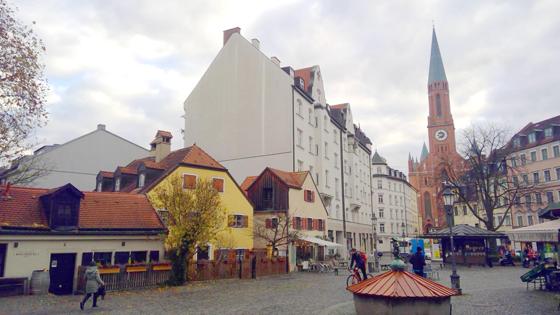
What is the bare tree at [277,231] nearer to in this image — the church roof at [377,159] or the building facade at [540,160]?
the building facade at [540,160]

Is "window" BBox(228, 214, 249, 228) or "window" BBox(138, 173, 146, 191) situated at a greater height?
"window" BBox(138, 173, 146, 191)

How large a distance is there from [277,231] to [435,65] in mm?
105313

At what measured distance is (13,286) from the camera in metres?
20.6

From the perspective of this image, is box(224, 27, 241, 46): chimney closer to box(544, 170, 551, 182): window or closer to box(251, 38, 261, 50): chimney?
box(251, 38, 261, 50): chimney

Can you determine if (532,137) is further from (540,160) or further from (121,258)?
(121,258)

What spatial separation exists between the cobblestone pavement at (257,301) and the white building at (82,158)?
844 inches

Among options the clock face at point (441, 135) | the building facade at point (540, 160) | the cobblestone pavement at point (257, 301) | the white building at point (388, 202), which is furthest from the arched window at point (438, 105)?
the cobblestone pavement at point (257, 301)

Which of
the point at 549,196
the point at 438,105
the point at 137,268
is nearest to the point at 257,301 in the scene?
the point at 137,268

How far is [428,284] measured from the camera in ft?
38.0

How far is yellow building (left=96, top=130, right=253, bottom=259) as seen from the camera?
103 ft

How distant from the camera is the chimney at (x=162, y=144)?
36.1 meters

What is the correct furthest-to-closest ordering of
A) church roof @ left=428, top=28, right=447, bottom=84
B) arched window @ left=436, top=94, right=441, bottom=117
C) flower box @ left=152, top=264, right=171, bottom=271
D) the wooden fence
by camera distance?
church roof @ left=428, top=28, right=447, bottom=84 < arched window @ left=436, top=94, right=441, bottom=117 < flower box @ left=152, top=264, right=171, bottom=271 < the wooden fence

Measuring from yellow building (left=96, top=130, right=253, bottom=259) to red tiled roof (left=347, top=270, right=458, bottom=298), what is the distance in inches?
746

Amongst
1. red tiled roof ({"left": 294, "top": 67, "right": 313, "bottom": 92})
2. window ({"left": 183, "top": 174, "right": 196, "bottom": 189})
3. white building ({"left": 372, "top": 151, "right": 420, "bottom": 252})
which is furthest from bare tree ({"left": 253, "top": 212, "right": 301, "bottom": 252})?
white building ({"left": 372, "top": 151, "right": 420, "bottom": 252})
